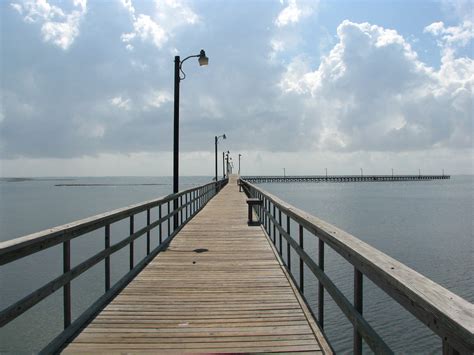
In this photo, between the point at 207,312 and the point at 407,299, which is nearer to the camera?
the point at 407,299

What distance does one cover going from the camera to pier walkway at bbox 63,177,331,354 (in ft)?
11.8

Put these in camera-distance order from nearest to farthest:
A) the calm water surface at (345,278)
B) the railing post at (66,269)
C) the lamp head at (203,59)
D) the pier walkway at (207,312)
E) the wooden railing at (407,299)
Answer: the wooden railing at (407,299), the pier walkway at (207,312), the railing post at (66,269), the calm water surface at (345,278), the lamp head at (203,59)

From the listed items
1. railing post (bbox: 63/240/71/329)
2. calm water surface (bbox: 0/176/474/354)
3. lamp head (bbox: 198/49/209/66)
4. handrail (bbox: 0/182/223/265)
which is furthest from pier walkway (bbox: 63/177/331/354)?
lamp head (bbox: 198/49/209/66)

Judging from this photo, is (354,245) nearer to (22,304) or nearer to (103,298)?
(22,304)

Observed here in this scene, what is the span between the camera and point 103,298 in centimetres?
480

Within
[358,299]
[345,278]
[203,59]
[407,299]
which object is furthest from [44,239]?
[345,278]

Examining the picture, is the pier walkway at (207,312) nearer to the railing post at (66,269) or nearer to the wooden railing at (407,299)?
the railing post at (66,269)

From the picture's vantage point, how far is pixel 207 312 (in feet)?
14.7

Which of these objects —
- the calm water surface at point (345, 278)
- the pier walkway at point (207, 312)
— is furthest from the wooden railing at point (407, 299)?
the calm water surface at point (345, 278)

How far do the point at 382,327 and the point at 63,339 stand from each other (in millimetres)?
8522

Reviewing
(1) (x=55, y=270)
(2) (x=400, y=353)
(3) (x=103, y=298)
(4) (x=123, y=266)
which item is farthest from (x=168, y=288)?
(1) (x=55, y=270)

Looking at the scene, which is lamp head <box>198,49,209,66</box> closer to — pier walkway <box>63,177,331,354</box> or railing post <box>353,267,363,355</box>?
pier walkway <box>63,177,331,354</box>

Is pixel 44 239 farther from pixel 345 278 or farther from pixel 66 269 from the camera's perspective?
pixel 345 278

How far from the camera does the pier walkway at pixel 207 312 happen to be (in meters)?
3.60
